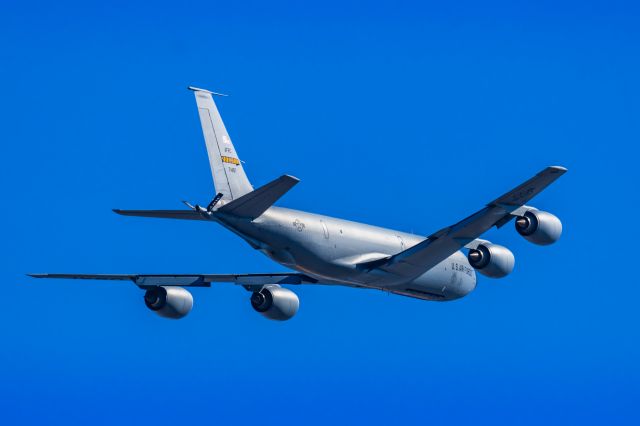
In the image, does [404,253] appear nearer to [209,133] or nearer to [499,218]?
[499,218]

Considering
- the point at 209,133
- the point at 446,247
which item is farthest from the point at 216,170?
the point at 446,247

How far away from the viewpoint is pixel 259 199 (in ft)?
154

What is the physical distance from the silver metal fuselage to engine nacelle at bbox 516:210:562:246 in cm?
588

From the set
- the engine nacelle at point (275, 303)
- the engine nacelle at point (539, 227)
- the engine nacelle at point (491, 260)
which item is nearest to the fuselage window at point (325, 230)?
the engine nacelle at point (275, 303)

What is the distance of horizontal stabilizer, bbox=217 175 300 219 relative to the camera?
146ft

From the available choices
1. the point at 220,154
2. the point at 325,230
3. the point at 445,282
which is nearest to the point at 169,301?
the point at 325,230

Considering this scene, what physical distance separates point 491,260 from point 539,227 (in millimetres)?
3128

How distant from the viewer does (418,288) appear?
56.1 meters

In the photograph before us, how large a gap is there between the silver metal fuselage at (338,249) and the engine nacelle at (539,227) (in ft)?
19.3

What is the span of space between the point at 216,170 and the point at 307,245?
4338 millimetres

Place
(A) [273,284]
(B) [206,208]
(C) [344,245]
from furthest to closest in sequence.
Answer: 1. (A) [273,284]
2. (C) [344,245]
3. (B) [206,208]

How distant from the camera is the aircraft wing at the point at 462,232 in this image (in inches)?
A: 1886

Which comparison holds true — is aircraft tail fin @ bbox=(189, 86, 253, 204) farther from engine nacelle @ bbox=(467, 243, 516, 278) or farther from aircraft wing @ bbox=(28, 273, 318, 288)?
engine nacelle @ bbox=(467, 243, 516, 278)

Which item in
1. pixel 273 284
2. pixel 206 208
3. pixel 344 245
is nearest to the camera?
pixel 206 208
